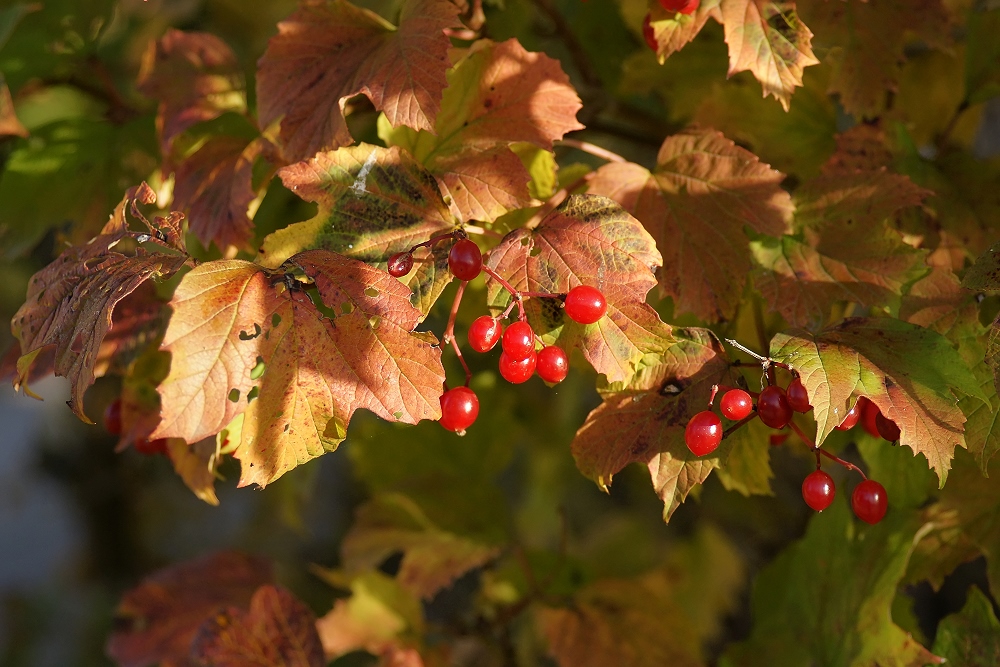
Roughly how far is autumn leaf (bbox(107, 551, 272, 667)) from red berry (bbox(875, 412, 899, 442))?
1.03 m

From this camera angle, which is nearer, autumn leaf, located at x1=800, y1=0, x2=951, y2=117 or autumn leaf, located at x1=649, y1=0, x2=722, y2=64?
autumn leaf, located at x1=649, y1=0, x2=722, y2=64

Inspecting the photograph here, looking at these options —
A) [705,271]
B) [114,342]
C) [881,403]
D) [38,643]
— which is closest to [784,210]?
[705,271]

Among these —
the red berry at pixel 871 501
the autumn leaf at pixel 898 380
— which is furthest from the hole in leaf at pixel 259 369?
the red berry at pixel 871 501

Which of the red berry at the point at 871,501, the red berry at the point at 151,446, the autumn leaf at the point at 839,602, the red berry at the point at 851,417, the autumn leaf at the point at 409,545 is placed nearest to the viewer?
the red berry at the point at 851,417

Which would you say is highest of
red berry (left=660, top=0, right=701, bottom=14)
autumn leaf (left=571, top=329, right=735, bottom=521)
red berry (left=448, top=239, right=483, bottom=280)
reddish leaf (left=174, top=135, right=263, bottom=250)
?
red berry (left=660, top=0, right=701, bottom=14)

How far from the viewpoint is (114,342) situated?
1.03 meters

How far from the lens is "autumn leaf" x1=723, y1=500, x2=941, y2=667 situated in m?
0.96

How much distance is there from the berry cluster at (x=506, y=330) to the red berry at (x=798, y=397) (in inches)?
8.2

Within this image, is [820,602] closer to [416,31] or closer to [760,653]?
[760,653]

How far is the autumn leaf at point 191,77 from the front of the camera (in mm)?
1153

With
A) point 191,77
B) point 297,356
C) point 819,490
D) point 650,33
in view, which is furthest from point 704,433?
point 191,77

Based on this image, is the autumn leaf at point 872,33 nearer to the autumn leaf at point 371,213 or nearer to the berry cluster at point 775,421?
the berry cluster at point 775,421

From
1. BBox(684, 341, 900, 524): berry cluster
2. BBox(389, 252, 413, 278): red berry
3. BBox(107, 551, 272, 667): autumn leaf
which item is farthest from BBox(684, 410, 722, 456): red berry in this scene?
BBox(107, 551, 272, 667): autumn leaf

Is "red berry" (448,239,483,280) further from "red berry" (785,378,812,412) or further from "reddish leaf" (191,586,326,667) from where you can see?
"reddish leaf" (191,586,326,667)
